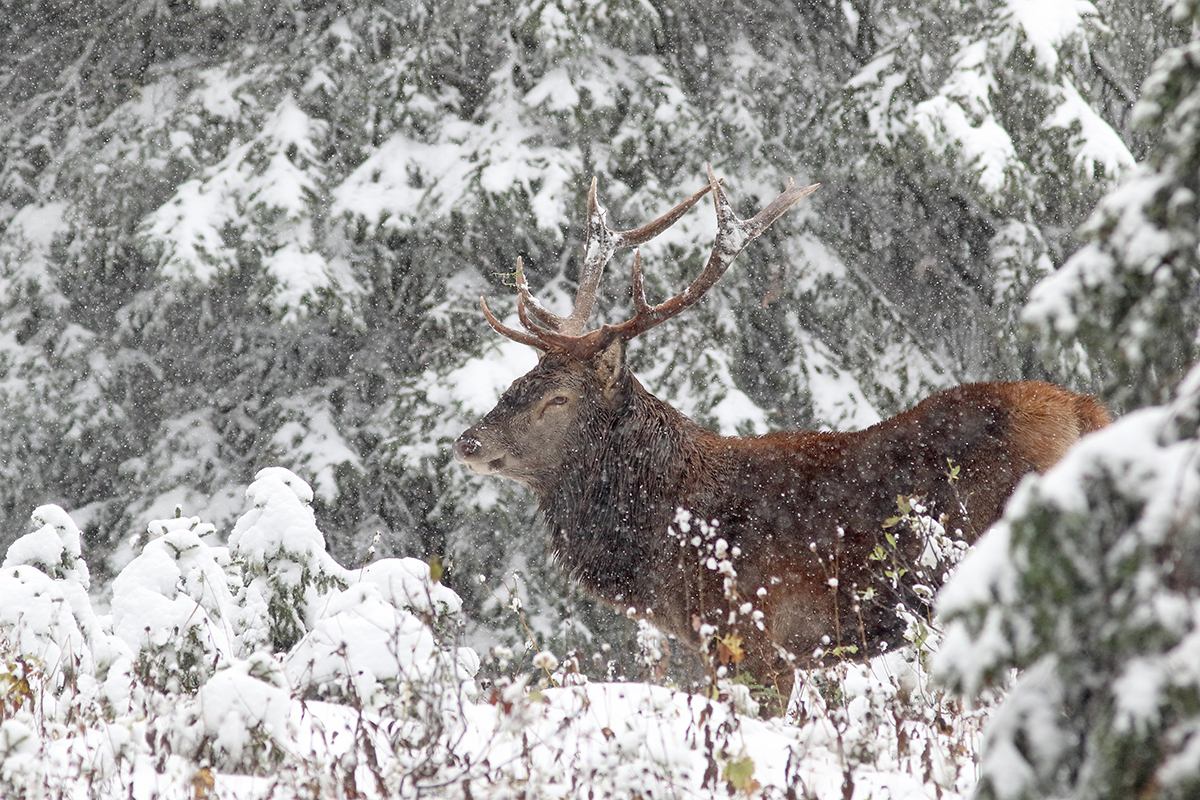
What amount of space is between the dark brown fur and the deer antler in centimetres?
13

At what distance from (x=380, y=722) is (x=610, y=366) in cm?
257

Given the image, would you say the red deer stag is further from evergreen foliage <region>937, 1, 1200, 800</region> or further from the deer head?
evergreen foliage <region>937, 1, 1200, 800</region>

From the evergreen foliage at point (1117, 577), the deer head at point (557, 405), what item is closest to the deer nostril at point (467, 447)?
the deer head at point (557, 405)

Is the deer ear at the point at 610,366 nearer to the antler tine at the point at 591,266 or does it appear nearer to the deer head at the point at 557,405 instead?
the deer head at the point at 557,405

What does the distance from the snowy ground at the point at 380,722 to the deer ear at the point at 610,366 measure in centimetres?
160

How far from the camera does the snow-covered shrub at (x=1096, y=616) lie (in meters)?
1.03

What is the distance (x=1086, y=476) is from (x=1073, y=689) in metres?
0.24

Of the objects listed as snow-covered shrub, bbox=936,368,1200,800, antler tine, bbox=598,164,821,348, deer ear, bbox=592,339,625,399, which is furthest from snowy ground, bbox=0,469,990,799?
antler tine, bbox=598,164,821,348

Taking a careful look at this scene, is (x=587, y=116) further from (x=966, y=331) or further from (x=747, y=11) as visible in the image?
(x=966, y=331)

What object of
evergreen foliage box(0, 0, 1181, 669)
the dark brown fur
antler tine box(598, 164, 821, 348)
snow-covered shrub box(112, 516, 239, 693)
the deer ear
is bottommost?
snow-covered shrub box(112, 516, 239, 693)

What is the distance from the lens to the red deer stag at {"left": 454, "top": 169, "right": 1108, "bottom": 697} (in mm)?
4301

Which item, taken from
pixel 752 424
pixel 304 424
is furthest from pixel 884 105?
pixel 304 424

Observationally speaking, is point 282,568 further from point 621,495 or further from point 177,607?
point 621,495

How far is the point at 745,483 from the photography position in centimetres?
472
